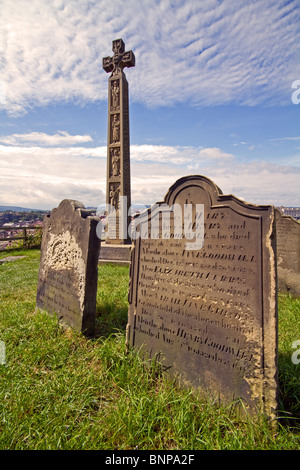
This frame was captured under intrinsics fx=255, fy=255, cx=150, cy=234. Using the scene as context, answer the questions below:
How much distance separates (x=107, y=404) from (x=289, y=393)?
1.41 m

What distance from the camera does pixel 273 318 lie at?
1724mm

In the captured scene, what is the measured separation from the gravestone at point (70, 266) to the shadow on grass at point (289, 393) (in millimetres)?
2033

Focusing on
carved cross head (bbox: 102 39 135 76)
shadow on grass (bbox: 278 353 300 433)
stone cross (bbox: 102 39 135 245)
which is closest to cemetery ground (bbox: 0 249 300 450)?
shadow on grass (bbox: 278 353 300 433)

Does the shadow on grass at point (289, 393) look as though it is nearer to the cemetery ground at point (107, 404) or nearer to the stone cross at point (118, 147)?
the cemetery ground at point (107, 404)

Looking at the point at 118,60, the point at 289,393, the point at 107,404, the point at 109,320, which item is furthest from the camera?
the point at 118,60

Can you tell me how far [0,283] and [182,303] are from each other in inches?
206

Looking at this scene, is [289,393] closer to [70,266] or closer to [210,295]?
[210,295]

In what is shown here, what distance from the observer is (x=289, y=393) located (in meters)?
2.00

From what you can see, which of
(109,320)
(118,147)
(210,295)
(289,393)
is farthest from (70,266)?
(118,147)

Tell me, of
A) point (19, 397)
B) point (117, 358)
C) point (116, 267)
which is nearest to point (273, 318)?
point (117, 358)

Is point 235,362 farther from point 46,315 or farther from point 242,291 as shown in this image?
point 46,315

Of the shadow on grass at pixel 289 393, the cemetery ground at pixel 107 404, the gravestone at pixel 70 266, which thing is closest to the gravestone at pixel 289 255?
the cemetery ground at pixel 107 404

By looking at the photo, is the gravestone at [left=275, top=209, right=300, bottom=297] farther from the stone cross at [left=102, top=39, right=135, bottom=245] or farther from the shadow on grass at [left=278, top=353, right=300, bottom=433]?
the stone cross at [left=102, top=39, right=135, bottom=245]

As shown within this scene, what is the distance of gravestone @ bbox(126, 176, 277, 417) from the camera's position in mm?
1770
